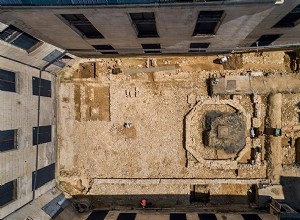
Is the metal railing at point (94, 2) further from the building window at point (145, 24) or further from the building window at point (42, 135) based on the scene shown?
the building window at point (42, 135)

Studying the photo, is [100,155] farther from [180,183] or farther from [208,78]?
[208,78]

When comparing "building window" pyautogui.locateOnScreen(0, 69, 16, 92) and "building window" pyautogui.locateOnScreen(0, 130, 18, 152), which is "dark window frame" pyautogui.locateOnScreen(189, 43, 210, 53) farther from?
"building window" pyautogui.locateOnScreen(0, 130, 18, 152)

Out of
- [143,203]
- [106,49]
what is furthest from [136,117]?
[143,203]

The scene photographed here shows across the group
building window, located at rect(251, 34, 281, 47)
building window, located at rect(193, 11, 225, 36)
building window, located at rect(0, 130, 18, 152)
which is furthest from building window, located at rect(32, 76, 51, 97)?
building window, located at rect(251, 34, 281, 47)

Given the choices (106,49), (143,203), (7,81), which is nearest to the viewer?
(7,81)

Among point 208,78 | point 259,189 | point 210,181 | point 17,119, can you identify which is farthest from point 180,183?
point 17,119

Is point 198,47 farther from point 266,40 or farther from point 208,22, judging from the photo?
point 208,22

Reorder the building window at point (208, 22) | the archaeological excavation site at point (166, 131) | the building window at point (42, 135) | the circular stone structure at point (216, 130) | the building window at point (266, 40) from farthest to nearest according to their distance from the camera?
the circular stone structure at point (216, 130) < the archaeological excavation site at point (166, 131) < the building window at point (42, 135) < the building window at point (266, 40) < the building window at point (208, 22)

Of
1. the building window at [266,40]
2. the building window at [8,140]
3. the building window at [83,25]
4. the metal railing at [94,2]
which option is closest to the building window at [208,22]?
the metal railing at [94,2]
